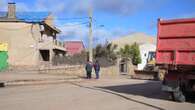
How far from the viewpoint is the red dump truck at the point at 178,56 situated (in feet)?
62.1

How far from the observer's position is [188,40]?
19078 millimetres

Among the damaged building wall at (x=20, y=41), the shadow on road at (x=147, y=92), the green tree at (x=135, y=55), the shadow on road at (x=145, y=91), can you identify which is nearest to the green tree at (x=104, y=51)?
the green tree at (x=135, y=55)

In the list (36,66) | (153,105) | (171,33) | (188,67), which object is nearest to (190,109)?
(153,105)

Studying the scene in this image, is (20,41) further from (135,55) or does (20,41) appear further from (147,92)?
(147,92)

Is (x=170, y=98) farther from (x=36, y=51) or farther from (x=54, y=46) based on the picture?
(x=54, y=46)

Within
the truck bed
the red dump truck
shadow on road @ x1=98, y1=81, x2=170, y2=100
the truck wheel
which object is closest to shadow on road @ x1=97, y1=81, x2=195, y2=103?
shadow on road @ x1=98, y1=81, x2=170, y2=100

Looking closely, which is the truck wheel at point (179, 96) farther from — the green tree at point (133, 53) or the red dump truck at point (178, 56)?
the green tree at point (133, 53)

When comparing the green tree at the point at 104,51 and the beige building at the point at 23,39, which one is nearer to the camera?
the beige building at the point at 23,39

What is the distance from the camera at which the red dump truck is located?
18938 mm

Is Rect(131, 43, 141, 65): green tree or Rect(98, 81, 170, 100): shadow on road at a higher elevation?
Rect(131, 43, 141, 65): green tree

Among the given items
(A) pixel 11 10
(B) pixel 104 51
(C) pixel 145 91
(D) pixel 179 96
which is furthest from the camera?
(B) pixel 104 51

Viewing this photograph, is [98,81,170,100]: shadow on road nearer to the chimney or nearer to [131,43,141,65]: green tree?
the chimney

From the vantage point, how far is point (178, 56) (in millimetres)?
19281

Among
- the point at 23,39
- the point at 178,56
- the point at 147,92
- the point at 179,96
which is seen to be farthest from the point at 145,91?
the point at 23,39
